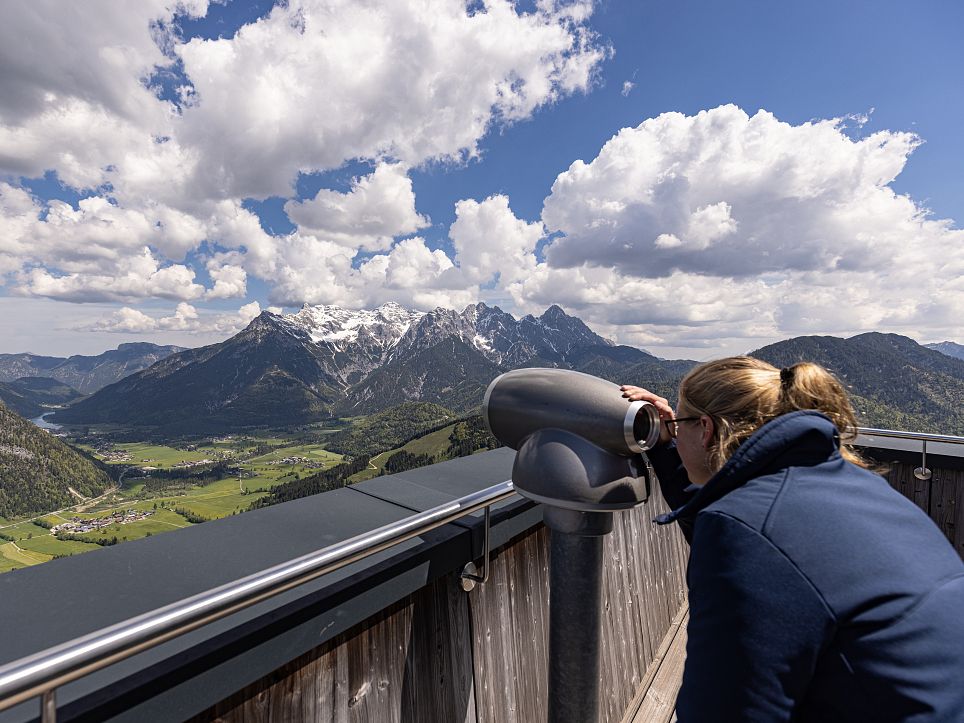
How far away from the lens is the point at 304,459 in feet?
474

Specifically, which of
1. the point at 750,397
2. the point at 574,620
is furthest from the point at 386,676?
the point at 750,397

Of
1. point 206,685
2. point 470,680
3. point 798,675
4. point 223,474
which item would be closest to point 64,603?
point 206,685

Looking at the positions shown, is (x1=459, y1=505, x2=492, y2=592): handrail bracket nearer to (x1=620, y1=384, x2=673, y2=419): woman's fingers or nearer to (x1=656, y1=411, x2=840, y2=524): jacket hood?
(x1=620, y1=384, x2=673, y2=419): woman's fingers

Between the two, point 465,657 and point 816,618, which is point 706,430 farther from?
point 465,657

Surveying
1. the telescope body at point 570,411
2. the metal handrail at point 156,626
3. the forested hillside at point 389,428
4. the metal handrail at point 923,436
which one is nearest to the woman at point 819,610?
the telescope body at point 570,411

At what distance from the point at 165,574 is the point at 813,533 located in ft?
5.23

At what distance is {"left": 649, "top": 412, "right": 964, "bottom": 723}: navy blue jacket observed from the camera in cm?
82

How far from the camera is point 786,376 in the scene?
1398mm

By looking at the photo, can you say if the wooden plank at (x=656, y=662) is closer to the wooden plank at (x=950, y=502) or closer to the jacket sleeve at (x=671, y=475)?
the jacket sleeve at (x=671, y=475)

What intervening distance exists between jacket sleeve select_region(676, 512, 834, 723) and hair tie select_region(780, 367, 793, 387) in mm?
661

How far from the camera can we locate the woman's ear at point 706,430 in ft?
4.59

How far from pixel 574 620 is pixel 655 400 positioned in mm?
853

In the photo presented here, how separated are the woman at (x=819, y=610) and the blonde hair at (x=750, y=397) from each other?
0.33 meters

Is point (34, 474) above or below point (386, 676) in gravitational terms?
below
